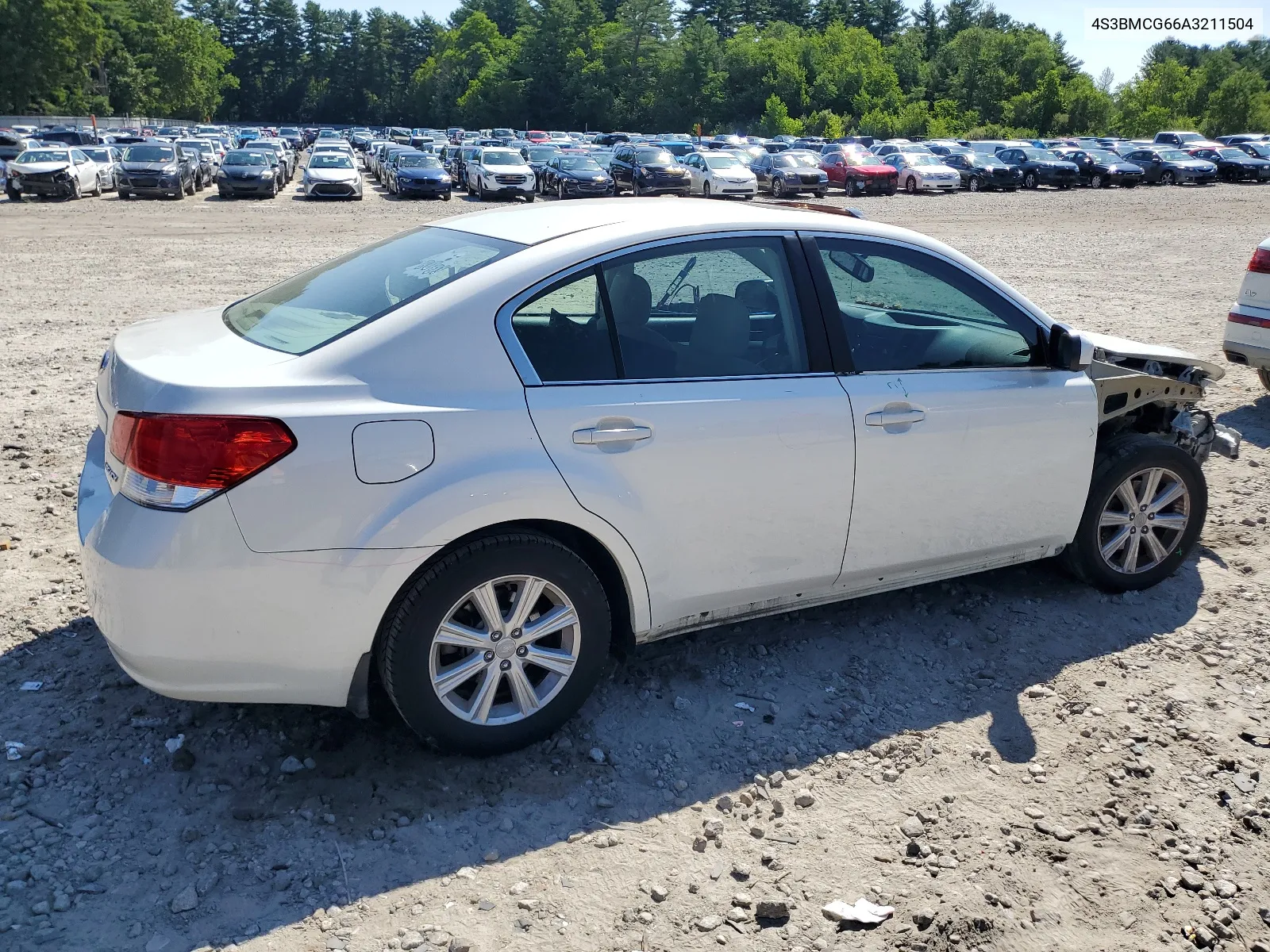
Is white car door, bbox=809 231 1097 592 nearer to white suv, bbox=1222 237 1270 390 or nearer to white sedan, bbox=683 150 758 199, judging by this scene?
white suv, bbox=1222 237 1270 390

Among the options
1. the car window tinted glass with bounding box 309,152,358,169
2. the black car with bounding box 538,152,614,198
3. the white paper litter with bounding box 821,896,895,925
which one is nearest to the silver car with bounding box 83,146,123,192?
the car window tinted glass with bounding box 309,152,358,169

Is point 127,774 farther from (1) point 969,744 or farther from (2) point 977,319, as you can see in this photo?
(2) point 977,319

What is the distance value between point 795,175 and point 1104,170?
1329cm

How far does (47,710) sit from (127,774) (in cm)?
56

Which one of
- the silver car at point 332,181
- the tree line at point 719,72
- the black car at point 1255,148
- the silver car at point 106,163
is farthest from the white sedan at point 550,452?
the tree line at point 719,72

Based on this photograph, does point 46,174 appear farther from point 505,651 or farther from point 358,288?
point 505,651

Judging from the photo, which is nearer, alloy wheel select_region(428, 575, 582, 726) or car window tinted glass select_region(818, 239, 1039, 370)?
alloy wheel select_region(428, 575, 582, 726)

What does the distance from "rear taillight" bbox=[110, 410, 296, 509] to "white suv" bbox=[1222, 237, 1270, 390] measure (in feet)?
24.0

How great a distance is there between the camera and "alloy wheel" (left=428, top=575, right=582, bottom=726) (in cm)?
344

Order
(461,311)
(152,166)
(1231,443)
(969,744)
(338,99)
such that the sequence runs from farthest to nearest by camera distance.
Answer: (338,99)
(152,166)
(1231,443)
(969,744)
(461,311)

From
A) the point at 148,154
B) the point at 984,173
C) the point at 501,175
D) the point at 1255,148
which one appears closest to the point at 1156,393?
the point at 501,175

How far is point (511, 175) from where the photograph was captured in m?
31.1

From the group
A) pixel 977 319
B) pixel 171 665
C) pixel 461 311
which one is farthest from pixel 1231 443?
pixel 171 665

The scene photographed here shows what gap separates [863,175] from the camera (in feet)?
118
